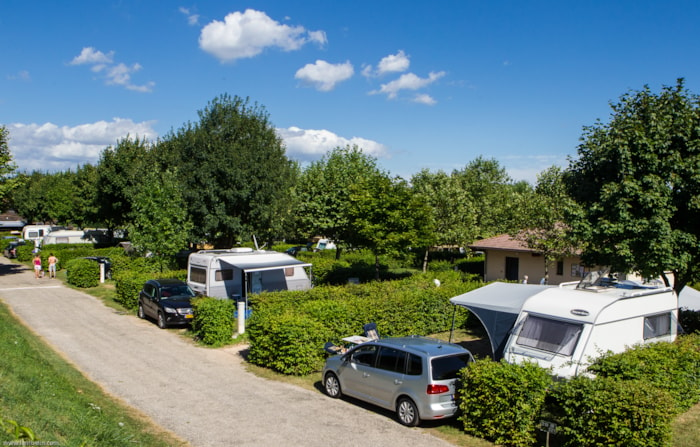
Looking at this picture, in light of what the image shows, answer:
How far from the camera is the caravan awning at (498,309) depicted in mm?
12398

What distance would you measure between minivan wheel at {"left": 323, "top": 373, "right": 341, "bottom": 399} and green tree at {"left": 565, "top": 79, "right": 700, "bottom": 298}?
7391 millimetres

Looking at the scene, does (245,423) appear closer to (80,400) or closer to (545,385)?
(80,400)

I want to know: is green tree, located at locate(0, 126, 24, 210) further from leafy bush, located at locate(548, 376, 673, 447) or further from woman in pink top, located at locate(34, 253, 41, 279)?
leafy bush, located at locate(548, 376, 673, 447)

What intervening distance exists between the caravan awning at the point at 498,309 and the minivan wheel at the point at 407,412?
11.7ft

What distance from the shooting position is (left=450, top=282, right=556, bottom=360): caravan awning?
12398 mm

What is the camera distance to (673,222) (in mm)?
13641

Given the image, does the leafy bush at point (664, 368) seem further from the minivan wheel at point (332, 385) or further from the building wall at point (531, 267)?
the building wall at point (531, 267)

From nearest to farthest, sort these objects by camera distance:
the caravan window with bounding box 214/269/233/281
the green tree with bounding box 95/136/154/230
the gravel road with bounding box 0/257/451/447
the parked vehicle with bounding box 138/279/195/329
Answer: the gravel road with bounding box 0/257/451/447, the parked vehicle with bounding box 138/279/195/329, the caravan window with bounding box 214/269/233/281, the green tree with bounding box 95/136/154/230

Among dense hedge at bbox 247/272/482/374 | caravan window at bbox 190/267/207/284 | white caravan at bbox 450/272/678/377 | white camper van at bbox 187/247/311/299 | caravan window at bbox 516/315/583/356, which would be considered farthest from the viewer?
caravan window at bbox 190/267/207/284

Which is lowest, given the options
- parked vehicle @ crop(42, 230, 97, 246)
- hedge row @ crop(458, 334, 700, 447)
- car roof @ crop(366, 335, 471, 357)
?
hedge row @ crop(458, 334, 700, 447)

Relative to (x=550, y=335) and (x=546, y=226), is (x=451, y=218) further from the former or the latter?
(x=550, y=335)

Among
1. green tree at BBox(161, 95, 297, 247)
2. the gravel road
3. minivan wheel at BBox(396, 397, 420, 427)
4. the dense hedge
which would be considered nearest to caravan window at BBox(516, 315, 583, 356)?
minivan wheel at BBox(396, 397, 420, 427)

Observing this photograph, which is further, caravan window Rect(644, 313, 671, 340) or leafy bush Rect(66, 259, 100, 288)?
leafy bush Rect(66, 259, 100, 288)

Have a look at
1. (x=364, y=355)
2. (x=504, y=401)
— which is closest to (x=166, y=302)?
(x=364, y=355)
